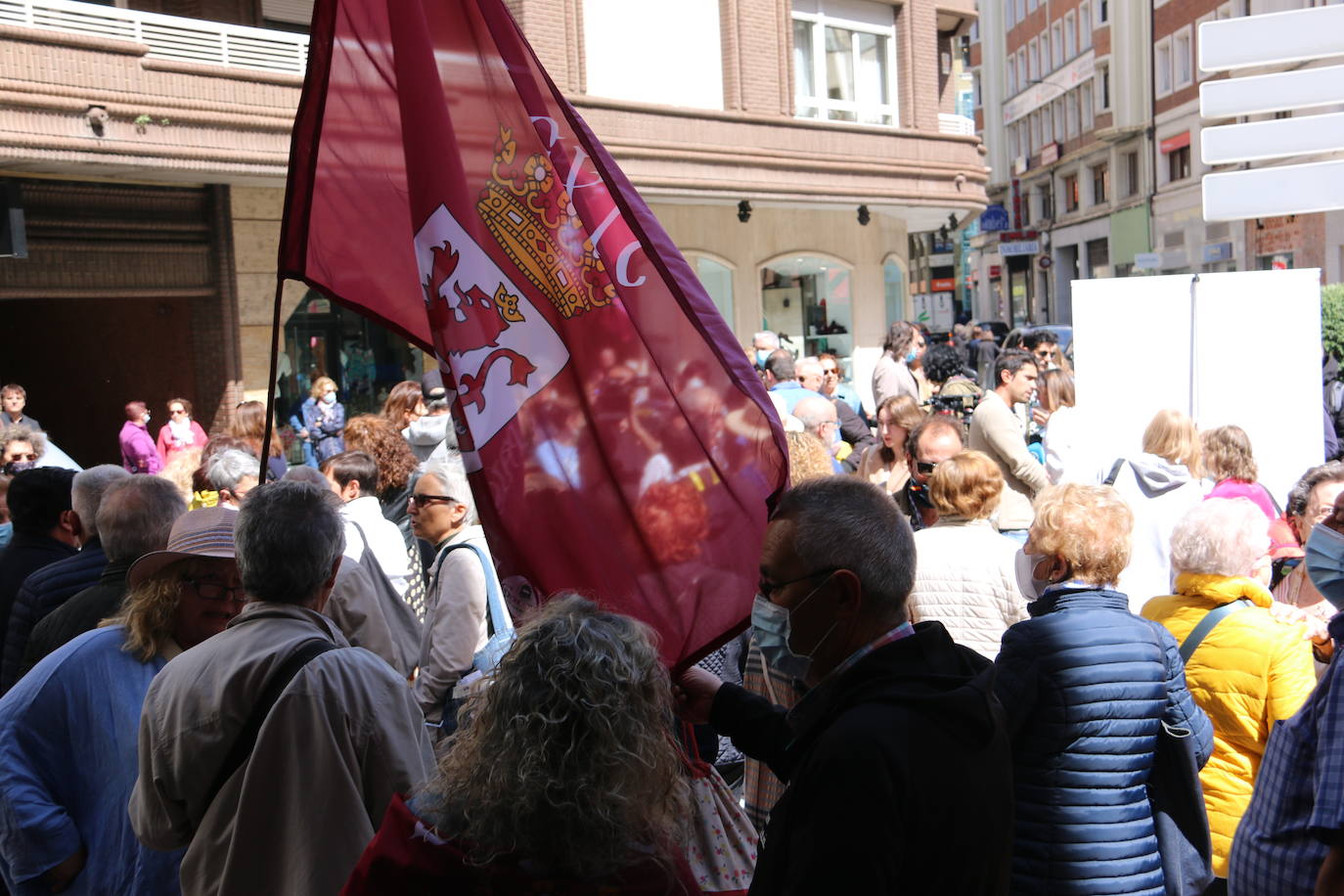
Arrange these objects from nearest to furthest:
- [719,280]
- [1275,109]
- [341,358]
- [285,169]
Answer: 1. [1275,109]
2. [285,169]
3. [341,358]
4. [719,280]

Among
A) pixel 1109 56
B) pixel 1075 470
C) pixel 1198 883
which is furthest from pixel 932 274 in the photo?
pixel 1198 883

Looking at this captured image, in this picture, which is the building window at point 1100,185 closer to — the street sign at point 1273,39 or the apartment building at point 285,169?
the apartment building at point 285,169

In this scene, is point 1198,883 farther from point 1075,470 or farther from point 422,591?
point 1075,470

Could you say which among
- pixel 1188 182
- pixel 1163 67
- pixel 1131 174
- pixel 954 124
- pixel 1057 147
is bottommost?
pixel 954 124

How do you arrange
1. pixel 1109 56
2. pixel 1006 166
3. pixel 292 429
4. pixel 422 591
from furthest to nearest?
pixel 1006 166 → pixel 1109 56 → pixel 292 429 → pixel 422 591

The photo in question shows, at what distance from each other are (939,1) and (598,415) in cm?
2223

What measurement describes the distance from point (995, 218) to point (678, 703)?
189 ft

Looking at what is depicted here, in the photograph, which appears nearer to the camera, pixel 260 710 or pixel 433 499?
pixel 260 710

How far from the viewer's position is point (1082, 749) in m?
3.50

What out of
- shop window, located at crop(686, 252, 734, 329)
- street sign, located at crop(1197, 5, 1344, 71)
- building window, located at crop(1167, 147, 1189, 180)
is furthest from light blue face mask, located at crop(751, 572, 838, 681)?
building window, located at crop(1167, 147, 1189, 180)

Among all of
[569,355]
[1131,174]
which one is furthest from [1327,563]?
[1131,174]

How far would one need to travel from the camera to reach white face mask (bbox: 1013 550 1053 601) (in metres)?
3.88

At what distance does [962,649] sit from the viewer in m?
2.31

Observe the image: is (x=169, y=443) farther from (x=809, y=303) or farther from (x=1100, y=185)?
(x=1100, y=185)
